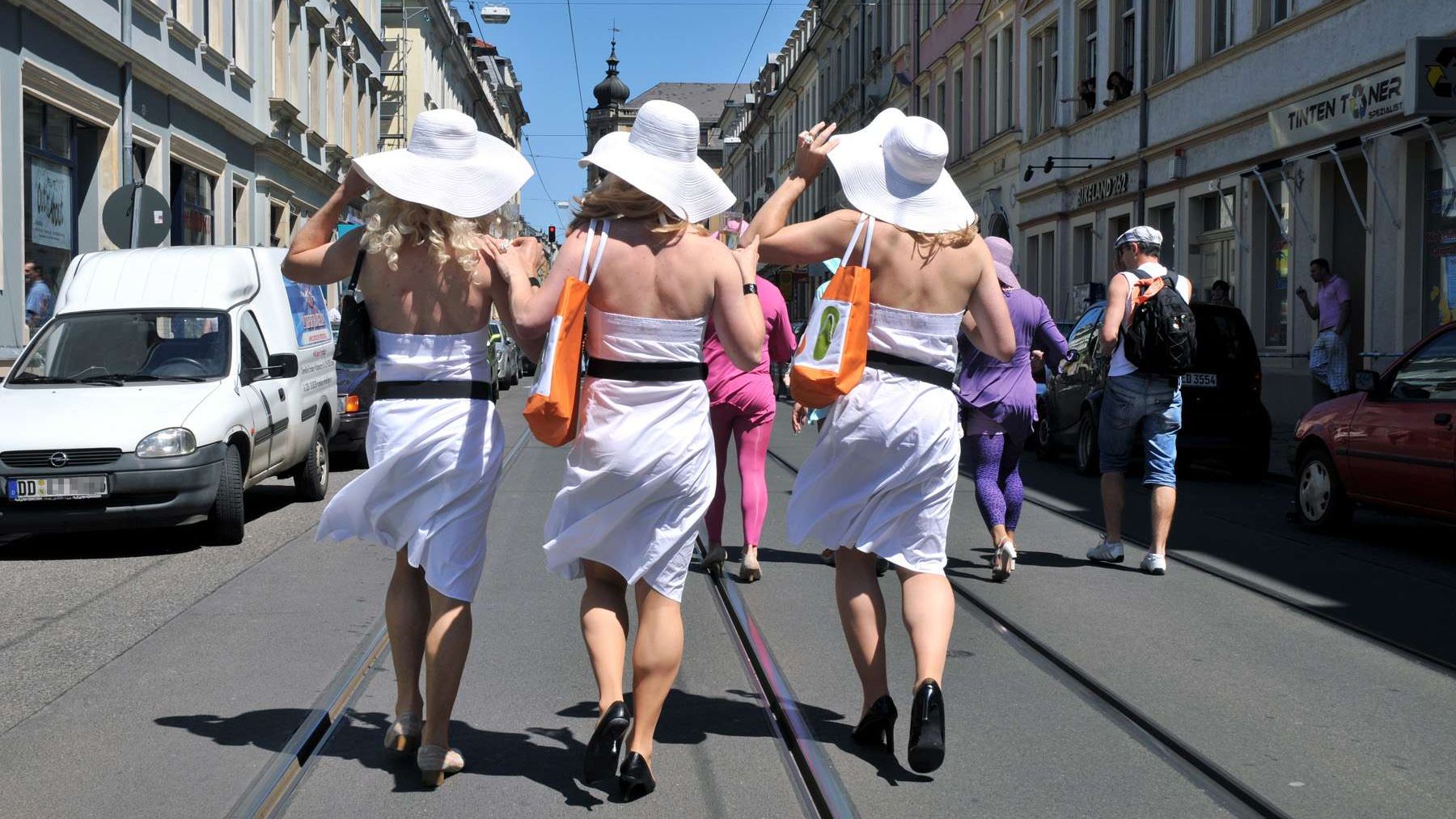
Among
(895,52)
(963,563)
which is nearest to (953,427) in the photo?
(963,563)

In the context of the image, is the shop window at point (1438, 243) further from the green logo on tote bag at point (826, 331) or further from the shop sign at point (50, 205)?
the shop sign at point (50, 205)

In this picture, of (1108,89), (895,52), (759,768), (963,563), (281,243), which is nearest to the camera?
(759,768)

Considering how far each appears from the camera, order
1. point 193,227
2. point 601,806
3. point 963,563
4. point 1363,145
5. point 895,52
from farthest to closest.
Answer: point 895,52
point 193,227
point 1363,145
point 963,563
point 601,806

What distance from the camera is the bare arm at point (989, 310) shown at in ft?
15.5

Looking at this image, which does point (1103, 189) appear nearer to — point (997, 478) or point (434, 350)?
point (997, 478)

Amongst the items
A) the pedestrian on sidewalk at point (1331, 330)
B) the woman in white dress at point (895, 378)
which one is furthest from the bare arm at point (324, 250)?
the pedestrian on sidewalk at point (1331, 330)

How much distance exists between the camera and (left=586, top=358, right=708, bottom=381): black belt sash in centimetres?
422

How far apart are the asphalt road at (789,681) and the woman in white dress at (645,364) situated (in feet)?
1.49

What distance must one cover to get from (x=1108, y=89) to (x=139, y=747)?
2538 centimetres

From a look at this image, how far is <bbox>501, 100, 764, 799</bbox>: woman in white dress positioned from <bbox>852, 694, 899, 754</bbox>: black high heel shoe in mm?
Result: 693

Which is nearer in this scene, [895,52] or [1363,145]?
[1363,145]

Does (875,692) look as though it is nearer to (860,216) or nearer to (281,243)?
(860,216)

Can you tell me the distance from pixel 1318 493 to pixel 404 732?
762 centimetres

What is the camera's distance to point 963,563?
28.3 ft
